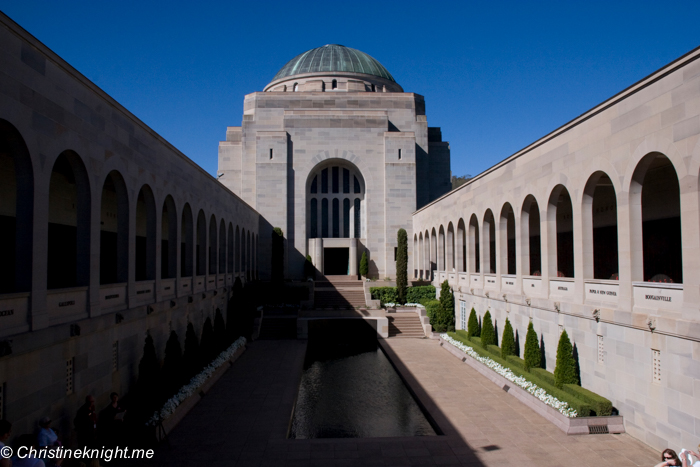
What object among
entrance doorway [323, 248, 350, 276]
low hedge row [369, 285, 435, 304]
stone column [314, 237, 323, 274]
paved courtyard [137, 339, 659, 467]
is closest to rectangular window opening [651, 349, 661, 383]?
paved courtyard [137, 339, 659, 467]

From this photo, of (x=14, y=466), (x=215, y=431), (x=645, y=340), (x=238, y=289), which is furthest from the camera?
(x=238, y=289)

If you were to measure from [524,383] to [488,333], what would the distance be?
17.1 feet

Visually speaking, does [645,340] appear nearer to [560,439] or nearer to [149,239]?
[560,439]

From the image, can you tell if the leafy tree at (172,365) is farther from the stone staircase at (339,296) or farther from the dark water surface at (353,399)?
the stone staircase at (339,296)

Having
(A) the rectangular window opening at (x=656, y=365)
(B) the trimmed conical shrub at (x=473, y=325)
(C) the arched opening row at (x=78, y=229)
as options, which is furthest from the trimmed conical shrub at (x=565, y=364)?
(C) the arched opening row at (x=78, y=229)

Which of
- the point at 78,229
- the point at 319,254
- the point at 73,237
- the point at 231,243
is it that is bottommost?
the point at 319,254

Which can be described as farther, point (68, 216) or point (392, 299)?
point (392, 299)

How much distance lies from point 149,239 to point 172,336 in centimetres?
313

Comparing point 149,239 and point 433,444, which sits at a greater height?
point 149,239

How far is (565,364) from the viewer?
1390cm

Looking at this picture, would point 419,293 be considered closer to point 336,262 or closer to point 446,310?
point 446,310

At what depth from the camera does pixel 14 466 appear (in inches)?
266

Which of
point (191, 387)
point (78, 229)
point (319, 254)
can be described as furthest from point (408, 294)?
point (78, 229)

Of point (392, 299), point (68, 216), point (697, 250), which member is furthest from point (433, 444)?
point (392, 299)
